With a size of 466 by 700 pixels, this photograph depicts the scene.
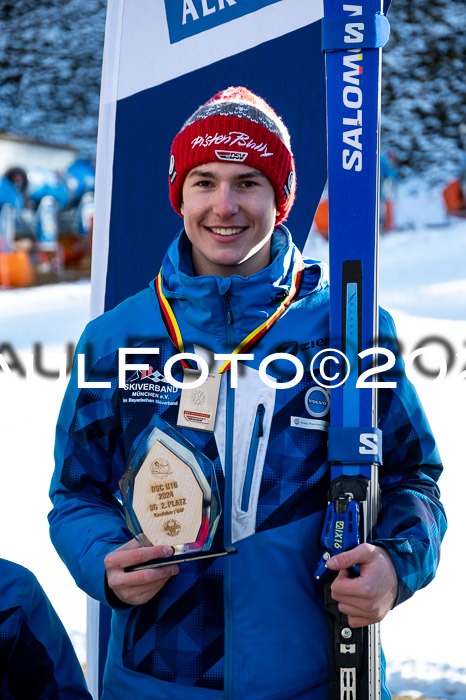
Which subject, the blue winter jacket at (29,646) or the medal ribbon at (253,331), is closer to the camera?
the blue winter jacket at (29,646)

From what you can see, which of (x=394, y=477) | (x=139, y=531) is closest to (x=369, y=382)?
(x=394, y=477)

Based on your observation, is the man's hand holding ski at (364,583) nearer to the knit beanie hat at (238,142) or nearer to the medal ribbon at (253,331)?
the medal ribbon at (253,331)

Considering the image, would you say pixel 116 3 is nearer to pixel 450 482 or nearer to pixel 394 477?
pixel 394 477

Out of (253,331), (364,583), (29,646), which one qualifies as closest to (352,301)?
(253,331)

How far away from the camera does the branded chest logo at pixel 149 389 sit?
1.43 m

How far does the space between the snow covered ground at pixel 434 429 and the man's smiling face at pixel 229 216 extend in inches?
74.2

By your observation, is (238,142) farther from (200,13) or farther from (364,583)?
(200,13)

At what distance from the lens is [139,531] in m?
1.35

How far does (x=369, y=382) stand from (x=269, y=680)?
19.6 inches

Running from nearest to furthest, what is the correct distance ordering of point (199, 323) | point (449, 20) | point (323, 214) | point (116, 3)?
1. point (199, 323)
2. point (116, 3)
3. point (323, 214)
4. point (449, 20)

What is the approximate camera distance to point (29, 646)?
4.33ft

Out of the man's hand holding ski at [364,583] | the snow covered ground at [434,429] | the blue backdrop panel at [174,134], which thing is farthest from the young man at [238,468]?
the snow covered ground at [434,429]

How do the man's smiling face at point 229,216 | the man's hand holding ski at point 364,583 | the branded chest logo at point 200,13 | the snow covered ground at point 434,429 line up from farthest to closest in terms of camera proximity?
the snow covered ground at point 434,429 < the branded chest logo at point 200,13 < the man's smiling face at point 229,216 < the man's hand holding ski at point 364,583

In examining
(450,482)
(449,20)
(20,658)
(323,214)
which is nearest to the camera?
(20,658)
